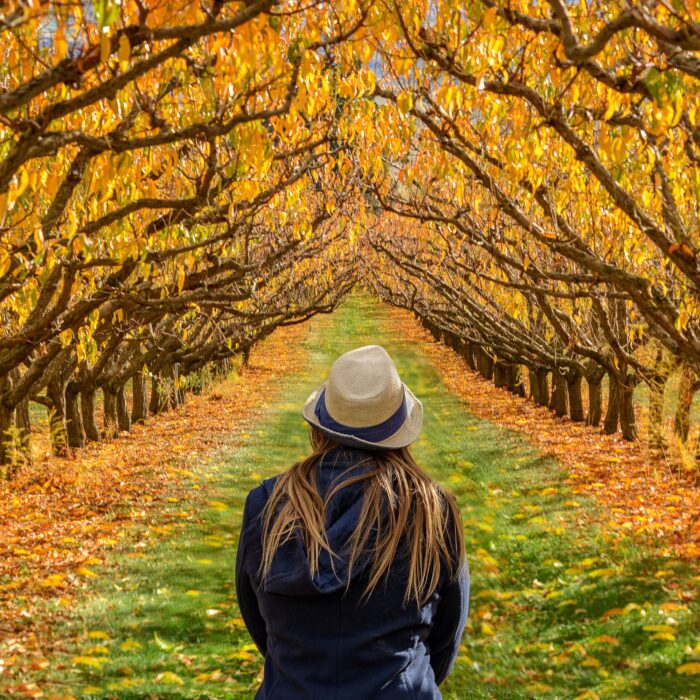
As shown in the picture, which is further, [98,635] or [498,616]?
[498,616]

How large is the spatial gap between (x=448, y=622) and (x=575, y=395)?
1743 cm

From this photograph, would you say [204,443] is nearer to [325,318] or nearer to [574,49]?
[574,49]

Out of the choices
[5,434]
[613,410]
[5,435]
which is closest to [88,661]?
[5,434]

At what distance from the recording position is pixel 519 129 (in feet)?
24.8

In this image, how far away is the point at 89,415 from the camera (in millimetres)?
18281

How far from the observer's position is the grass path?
645cm

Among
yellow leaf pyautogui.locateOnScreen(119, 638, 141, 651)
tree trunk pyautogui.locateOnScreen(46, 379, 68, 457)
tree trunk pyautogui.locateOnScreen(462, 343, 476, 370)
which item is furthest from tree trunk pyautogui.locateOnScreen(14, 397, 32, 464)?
tree trunk pyautogui.locateOnScreen(462, 343, 476, 370)

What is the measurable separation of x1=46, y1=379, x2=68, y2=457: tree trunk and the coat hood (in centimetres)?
1397

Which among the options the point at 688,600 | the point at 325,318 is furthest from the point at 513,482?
the point at 325,318

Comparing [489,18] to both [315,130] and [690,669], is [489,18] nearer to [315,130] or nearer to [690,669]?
[690,669]

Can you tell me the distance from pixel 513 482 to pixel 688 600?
5.66 m

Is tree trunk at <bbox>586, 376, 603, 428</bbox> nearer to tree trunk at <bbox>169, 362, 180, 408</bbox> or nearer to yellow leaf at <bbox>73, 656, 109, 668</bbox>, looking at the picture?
tree trunk at <bbox>169, 362, 180, 408</bbox>

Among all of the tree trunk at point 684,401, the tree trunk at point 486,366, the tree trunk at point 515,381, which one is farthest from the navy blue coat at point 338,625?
the tree trunk at point 486,366

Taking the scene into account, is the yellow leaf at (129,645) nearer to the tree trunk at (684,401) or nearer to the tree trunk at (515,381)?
the tree trunk at (684,401)
